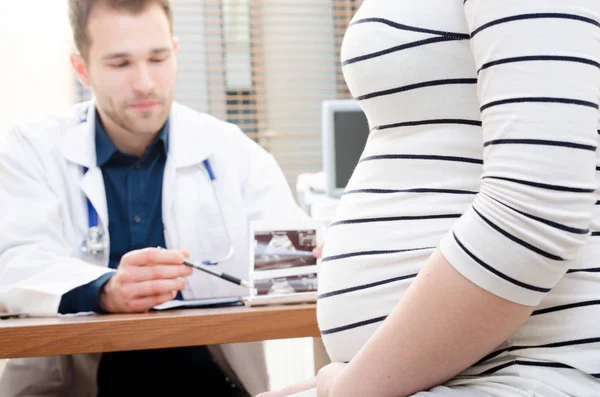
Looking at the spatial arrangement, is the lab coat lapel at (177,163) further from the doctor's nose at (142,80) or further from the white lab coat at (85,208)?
the doctor's nose at (142,80)

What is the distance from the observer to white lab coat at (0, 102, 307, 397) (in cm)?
148

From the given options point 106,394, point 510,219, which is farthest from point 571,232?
point 106,394

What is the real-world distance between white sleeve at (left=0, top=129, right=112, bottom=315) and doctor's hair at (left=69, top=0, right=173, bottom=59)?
32 cm

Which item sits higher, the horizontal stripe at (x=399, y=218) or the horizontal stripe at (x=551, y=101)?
the horizontal stripe at (x=551, y=101)

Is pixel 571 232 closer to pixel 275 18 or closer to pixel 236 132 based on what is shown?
pixel 236 132

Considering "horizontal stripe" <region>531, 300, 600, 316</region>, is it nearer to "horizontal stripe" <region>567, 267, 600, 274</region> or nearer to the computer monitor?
"horizontal stripe" <region>567, 267, 600, 274</region>

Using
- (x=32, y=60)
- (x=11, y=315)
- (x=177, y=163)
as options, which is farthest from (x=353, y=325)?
(x=32, y=60)

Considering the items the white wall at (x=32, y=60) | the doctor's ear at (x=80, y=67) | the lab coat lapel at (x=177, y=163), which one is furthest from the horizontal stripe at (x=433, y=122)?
the white wall at (x=32, y=60)

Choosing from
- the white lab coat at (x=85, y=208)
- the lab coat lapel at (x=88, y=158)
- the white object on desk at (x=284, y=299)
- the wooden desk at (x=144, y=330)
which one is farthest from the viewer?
the lab coat lapel at (x=88, y=158)

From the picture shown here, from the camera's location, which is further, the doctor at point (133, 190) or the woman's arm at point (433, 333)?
the doctor at point (133, 190)

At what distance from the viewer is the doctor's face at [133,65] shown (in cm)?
181

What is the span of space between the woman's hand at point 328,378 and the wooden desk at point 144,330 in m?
0.49

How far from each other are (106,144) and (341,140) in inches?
44.3

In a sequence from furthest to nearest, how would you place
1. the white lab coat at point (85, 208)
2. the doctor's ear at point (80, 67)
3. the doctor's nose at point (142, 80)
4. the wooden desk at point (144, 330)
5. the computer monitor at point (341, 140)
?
the computer monitor at point (341, 140), the doctor's ear at point (80, 67), the doctor's nose at point (142, 80), the white lab coat at point (85, 208), the wooden desk at point (144, 330)
